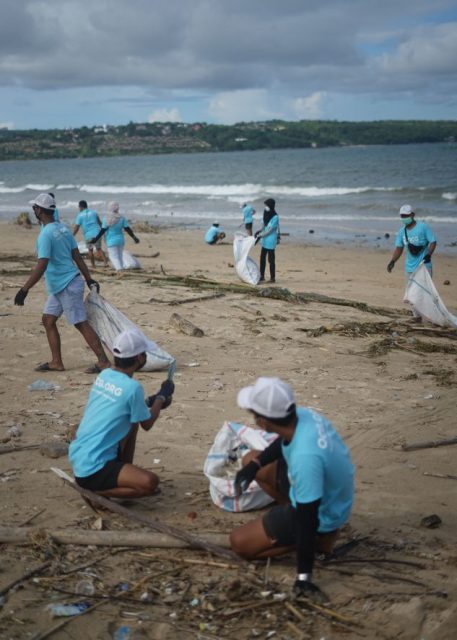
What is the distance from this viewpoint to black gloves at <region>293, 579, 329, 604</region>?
354 cm

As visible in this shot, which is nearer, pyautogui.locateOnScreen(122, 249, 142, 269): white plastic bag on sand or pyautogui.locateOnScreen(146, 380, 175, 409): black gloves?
pyautogui.locateOnScreen(146, 380, 175, 409): black gloves

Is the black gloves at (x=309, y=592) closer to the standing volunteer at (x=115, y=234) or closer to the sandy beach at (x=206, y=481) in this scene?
the sandy beach at (x=206, y=481)

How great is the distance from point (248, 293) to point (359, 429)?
5.69 metres

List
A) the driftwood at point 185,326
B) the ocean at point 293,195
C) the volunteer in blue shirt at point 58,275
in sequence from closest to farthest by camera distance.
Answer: the volunteer in blue shirt at point 58,275 → the driftwood at point 185,326 → the ocean at point 293,195

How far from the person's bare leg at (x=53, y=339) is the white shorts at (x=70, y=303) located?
0.25 ft

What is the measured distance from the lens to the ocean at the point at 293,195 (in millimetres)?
25812

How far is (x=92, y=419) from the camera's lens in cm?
451

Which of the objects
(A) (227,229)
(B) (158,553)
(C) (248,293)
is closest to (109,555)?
(B) (158,553)

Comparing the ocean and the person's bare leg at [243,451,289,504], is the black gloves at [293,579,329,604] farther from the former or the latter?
the ocean

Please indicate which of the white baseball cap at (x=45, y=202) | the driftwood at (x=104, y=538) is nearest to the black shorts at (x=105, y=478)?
the driftwood at (x=104, y=538)

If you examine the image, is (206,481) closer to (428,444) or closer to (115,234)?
(428,444)

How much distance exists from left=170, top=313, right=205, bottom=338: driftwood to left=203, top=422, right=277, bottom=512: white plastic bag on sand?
4.40 meters

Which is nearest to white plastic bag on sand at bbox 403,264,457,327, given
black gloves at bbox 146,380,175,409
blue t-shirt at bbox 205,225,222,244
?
black gloves at bbox 146,380,175,409

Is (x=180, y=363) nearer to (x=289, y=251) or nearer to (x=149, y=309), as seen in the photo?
(x=149, y=309)
